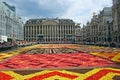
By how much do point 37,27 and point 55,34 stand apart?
16896 millimetres

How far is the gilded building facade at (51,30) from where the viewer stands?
195750 millimetres

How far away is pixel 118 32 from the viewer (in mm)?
93750

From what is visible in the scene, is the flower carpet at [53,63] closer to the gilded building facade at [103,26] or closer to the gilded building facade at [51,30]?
the gilded building facade at [103,26]

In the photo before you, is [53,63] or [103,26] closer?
[53,63]

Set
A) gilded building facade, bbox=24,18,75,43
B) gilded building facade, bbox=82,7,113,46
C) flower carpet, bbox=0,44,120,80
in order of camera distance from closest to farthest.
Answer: flower carpet, bbox=0,44,120,80
gilded building facade, bbox=82,7,113,46
gilded building facade, bbox=24,18,75,43

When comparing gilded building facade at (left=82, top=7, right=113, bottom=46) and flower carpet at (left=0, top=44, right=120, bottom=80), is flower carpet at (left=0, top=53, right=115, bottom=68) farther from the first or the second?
gilded building facade at (left=82, top=7, right=113, bottom=46)

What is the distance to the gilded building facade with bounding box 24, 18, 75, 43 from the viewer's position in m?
196

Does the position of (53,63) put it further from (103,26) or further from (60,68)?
(103,26)

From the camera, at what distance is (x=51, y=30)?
198375mm

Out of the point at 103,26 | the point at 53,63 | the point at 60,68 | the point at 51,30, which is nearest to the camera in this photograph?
the point at 60,68

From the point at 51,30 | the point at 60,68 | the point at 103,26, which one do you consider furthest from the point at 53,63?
the point at 51,30

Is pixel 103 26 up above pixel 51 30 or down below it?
below

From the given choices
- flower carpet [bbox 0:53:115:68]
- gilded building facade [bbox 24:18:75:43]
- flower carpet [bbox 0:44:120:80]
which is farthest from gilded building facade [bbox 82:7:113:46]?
flower carpet [bbox 0:44:120:80]

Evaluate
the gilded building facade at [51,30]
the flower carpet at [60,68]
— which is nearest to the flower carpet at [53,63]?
the flower carpet at [60,68]
